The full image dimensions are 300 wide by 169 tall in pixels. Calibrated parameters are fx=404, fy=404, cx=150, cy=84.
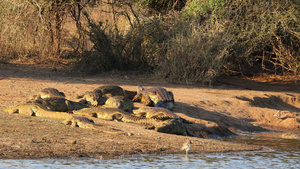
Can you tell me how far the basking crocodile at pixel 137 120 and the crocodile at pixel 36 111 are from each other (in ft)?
1.84

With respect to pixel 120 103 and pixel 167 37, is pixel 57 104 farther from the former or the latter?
pixel 167 37

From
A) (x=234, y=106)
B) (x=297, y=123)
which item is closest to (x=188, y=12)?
(x=234, y=106)

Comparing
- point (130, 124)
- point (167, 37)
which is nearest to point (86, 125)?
point (130, 124)

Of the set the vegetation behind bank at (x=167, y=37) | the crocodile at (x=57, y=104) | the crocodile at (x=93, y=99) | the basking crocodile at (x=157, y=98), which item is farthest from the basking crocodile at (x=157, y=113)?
the vegetation behind bank at (x=167, y=37)

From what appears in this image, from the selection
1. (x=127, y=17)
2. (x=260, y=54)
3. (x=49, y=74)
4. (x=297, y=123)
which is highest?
(x=127, y=17)

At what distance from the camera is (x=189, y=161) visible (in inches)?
216

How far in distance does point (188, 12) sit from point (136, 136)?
962 cm

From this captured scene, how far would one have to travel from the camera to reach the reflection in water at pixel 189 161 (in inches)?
192

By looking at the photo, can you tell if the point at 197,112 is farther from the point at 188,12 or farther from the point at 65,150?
the point at 188,12

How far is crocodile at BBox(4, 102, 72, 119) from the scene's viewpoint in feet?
24.7

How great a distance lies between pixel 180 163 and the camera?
5.38 m

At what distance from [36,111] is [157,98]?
2936 millimetres

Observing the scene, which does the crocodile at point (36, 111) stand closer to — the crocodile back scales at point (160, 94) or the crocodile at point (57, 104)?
the crocodile at point (57, 104)

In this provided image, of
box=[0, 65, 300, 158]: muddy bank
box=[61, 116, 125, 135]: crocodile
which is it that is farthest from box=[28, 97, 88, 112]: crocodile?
box=[61, 116, 125, 135]: crocodile
